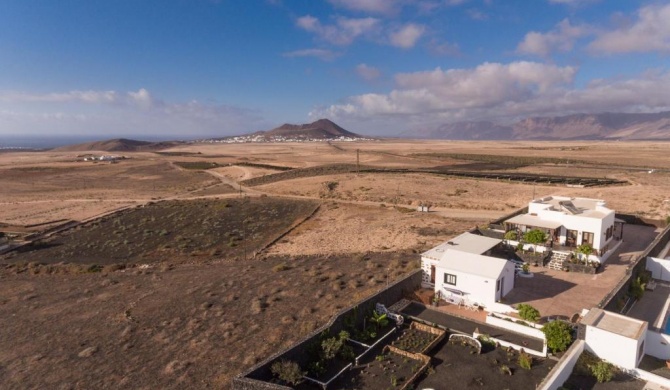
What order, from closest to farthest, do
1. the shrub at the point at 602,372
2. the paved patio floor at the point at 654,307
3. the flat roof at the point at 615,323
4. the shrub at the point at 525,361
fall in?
the shrub at the point at 602,372 < the flat roof at the point at 615,323 < the shrub at the point at 525,361 < the paved patio floor at the point at 654,307

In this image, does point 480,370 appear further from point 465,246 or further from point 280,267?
point 280,267

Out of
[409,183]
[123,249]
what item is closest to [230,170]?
[409,183]

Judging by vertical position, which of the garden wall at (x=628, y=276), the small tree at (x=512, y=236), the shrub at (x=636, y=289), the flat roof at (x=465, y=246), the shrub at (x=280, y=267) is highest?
the flat roof at (x=465, y=246)

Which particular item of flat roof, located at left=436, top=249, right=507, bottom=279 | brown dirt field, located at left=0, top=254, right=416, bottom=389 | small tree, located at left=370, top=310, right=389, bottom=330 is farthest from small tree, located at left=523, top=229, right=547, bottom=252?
small tree, located at left=370, top=310, right=389, bottom=330

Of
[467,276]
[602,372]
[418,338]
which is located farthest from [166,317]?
[602,372]

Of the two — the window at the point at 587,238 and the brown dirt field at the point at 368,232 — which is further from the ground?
the window at the point at 587,238

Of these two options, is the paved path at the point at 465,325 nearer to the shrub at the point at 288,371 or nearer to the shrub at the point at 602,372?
the shrub at the point at 602,372

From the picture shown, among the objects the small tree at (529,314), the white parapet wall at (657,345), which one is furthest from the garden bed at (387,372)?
the white parapet wall at (657,345)
